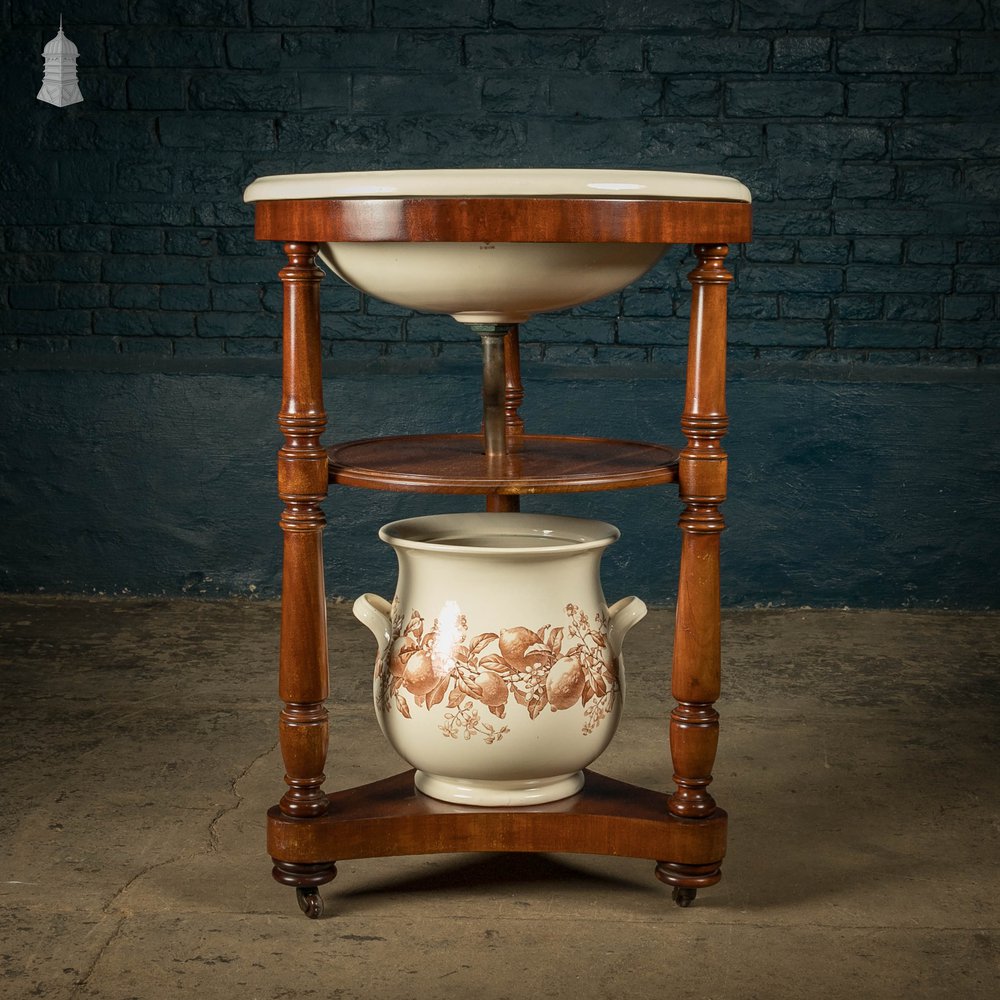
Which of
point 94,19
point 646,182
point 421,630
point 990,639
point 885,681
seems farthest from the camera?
point 94,19

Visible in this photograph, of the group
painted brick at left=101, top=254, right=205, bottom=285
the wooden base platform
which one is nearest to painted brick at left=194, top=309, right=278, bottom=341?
painted brick at left=101, top=254, right=205, bottom=285

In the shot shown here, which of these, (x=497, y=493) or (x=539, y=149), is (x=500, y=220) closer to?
(x=497, y=493)

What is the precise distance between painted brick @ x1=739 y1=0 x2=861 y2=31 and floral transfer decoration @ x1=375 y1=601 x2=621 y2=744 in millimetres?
2395

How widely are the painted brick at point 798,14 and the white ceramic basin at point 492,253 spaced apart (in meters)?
2.06

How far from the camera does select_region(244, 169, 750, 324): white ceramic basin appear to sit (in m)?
1.95

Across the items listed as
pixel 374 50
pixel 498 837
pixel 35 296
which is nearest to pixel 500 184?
pixel 498 837

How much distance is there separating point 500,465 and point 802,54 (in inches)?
90.9

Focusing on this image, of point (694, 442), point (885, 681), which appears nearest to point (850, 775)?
point (885, 681)

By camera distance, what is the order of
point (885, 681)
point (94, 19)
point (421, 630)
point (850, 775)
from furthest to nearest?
point (94, 19) → point (885, 681) → point (850, 775) → point (421, 630)

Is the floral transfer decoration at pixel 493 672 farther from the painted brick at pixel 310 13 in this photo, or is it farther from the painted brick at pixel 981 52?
the painted brick at pixel 981 52

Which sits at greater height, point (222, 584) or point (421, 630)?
point (421, 630)

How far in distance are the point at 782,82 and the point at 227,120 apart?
5.15 feet

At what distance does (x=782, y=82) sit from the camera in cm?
398

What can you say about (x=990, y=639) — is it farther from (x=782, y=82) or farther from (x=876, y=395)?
(x=782, y=82)
